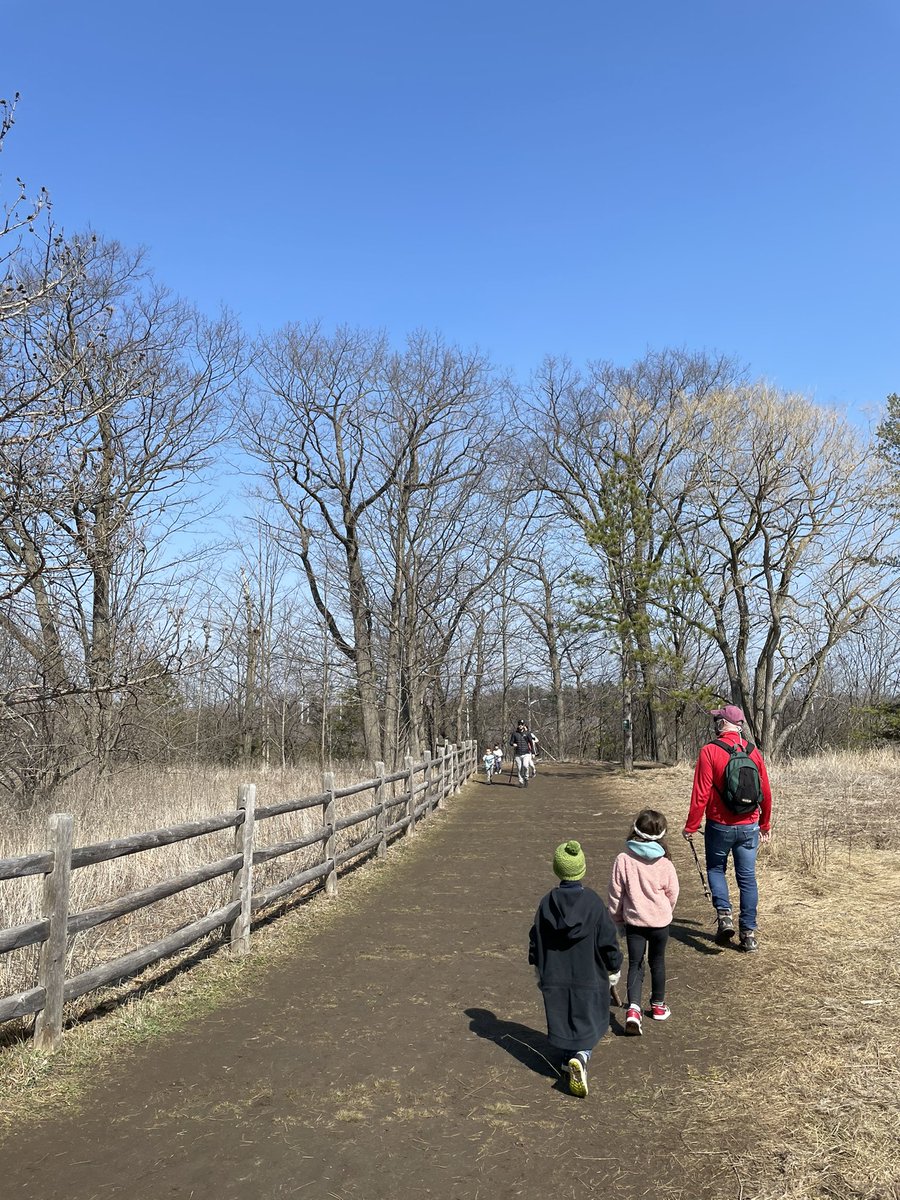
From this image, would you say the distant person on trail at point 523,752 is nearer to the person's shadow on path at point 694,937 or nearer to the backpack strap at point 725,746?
the person's shadow on path at point 694,937

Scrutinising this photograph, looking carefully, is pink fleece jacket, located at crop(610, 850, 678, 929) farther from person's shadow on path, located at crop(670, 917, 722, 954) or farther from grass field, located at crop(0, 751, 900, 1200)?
person's shadow on path, located at crop(670, 917, 722, 954)

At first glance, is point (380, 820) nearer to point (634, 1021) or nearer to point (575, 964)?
point (634, 1021)

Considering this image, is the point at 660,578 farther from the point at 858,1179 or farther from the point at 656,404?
the point at 858,1179

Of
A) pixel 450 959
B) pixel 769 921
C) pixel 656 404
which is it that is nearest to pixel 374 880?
pixel 450 959

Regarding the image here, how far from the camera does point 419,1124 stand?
414 cm

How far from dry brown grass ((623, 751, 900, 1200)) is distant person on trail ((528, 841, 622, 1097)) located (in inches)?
21.2

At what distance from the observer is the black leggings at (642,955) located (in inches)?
215

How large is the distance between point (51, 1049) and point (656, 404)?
1304 inches

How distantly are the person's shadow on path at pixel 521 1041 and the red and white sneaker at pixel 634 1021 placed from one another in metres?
0.48

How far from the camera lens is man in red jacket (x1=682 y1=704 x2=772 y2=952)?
704cm

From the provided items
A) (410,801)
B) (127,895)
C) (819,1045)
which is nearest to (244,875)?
(127,895)

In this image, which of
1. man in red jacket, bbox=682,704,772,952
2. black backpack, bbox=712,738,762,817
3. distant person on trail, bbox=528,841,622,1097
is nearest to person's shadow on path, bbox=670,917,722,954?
man in red jacket, bbox=682,704,772,952

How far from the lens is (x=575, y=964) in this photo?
183 inches

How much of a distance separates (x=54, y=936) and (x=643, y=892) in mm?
3350
